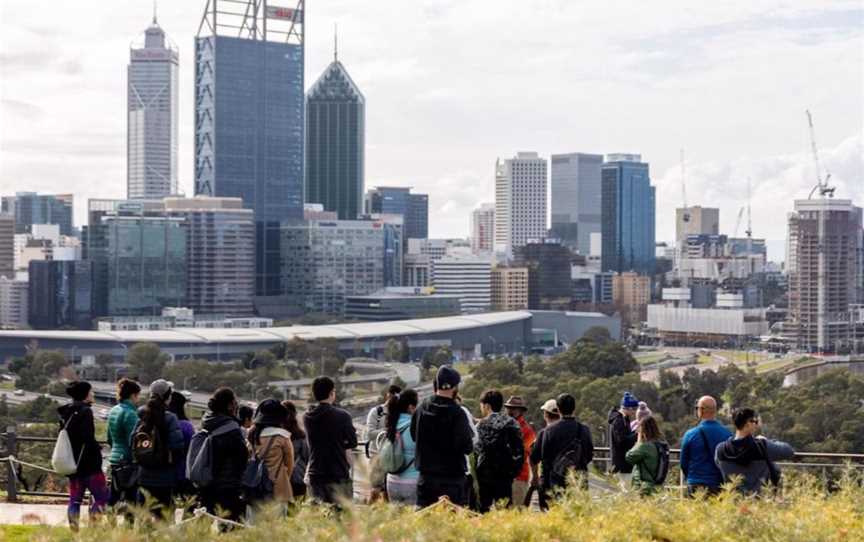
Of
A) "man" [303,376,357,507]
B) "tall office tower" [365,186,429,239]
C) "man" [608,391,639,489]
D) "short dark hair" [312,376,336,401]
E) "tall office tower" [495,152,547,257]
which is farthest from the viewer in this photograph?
"tall office tower" [495,152,547,257]

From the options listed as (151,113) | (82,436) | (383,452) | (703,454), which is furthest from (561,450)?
(151,113)

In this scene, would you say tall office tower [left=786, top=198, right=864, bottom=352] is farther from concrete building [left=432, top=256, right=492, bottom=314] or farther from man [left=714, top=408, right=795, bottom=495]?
man [left=714, top=408, right=795, bottom=495]

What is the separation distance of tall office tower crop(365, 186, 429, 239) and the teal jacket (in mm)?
150729

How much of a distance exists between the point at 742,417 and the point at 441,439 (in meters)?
1.68

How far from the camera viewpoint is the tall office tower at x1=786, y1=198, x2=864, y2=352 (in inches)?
3880

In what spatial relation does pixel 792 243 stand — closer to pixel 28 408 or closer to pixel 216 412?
pixel 28 408

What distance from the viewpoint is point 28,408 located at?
4188cm

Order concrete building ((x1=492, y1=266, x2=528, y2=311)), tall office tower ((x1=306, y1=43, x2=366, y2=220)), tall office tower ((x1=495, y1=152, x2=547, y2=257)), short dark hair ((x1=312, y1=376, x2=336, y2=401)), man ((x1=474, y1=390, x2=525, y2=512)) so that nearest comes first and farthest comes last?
short dark hair ((x1=312, y1=376, x2=336, y2=401)) → man ((x1=474, y1=390, x2=525, y2=512)) → concrete building ((x1=492, y1=266, x2=528, y2=311)) → tall office tower ((x1=306, y1=43, x2=366, y2=220)) → tall office tower ((x1=495, y1=152, x2=547, y2=257))

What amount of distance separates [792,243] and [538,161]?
76181 mm

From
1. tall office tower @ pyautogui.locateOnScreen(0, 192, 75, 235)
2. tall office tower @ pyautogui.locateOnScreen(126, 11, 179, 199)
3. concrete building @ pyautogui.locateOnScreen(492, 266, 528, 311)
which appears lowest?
concrete building @ pyautogui.locateOnScreen(492, 266, 528, 311)

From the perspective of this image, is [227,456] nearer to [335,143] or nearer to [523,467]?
[523,467]

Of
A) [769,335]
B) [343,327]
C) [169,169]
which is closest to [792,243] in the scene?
[769,335]

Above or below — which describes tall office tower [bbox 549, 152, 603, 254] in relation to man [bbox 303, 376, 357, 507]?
above

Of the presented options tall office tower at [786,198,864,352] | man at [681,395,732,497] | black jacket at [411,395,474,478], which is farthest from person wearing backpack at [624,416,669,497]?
tall office tower at [786,198,864,352]
